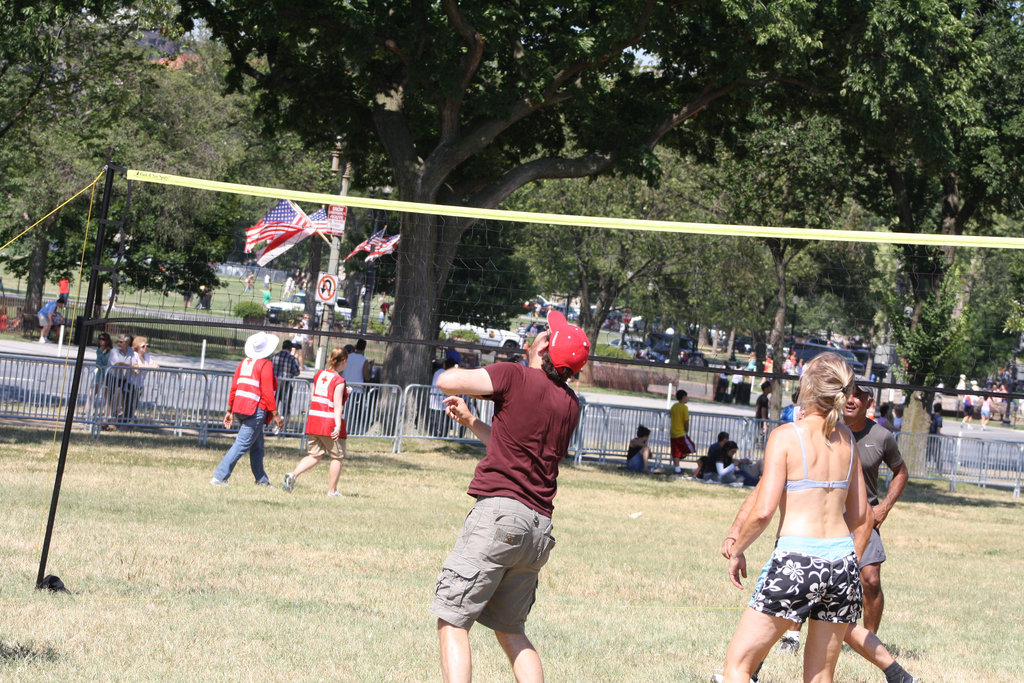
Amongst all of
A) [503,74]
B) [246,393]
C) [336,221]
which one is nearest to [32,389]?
[246,393]

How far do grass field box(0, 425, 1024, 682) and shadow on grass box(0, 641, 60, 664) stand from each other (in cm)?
2

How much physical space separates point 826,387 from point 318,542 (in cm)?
579

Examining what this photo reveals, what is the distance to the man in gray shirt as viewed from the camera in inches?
252

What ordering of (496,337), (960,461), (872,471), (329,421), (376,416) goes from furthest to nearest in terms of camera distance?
(960,461), (376,416), (329,421), (496,337), (872,471)

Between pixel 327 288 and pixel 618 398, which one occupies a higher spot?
pixel 327 288

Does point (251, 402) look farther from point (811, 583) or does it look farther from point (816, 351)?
point (811, 583)

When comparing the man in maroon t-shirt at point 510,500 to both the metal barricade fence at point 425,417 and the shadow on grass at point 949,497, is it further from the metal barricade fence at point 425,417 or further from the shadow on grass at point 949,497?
the shadow on grass at point 949,497

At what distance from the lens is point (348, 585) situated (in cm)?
761

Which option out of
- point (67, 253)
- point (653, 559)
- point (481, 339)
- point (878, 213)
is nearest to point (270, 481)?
point (481, 339)

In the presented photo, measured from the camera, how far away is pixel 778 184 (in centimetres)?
2808

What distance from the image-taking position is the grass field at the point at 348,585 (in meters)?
5.69

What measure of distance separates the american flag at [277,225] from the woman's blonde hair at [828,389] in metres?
5.56

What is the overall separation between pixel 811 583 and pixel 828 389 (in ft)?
2.67

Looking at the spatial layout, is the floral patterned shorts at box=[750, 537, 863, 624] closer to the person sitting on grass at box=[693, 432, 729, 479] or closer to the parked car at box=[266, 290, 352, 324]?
the parked car at box=[266, 290, 352, 324]
